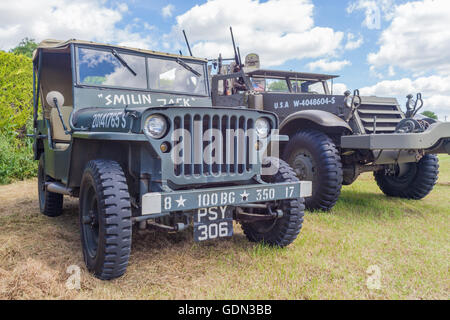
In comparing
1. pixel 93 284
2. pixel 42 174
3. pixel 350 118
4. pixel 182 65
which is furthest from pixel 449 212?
pixel 42 174

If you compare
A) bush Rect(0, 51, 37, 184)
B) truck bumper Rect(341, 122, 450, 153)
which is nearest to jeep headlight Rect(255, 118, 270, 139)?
truck bumper Rect(341, 122, 450, 153)

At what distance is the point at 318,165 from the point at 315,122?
59 cm

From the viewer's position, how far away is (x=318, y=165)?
5031 mm

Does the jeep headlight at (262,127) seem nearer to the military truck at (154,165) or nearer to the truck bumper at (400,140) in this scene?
the military truck at (154,165)

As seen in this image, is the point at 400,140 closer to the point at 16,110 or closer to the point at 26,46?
the point at 16,110

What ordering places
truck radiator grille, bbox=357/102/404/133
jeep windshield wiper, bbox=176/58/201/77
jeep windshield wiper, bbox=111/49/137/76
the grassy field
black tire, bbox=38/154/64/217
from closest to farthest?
the grassy field < jeep windshield wiper, bbox=111/49/137/76 < jeep windshield wiper, bbox=176/58/201/77 < black tire, bbox=38/154/64/217 < truck radiator grille, bbox=357/102/404/133

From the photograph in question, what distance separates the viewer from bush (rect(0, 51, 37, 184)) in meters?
8.22

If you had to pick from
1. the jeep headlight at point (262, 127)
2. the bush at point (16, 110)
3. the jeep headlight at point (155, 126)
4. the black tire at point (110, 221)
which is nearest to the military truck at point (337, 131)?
the jeep headlight at point (262, 127)

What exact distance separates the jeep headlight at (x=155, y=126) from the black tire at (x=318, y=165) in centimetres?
274

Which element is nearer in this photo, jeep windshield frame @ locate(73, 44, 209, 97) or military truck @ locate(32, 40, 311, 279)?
military truck @ locate(32, 40, 311, 279)

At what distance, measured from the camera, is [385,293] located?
8.99ft

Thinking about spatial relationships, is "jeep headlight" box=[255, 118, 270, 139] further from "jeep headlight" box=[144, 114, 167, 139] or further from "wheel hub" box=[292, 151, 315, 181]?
"wheel hub" box=[292, 151, 315, 181]

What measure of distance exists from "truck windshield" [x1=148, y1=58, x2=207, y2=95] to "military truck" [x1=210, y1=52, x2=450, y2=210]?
157cm

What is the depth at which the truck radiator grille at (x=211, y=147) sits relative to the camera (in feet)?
9.39
